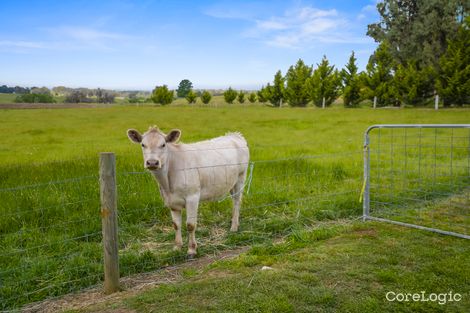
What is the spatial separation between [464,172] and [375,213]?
15.4 feet

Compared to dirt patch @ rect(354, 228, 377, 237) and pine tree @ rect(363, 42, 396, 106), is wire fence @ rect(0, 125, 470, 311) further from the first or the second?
pine tree @ rect(363, 42, 396, 106)

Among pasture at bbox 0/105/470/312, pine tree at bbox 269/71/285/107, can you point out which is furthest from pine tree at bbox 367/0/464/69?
pasture at bbox 0/105/470/312

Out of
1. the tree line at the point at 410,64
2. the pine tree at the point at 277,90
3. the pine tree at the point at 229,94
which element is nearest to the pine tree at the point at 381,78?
the tree line at the point at 410,64

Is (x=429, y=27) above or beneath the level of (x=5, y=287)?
above

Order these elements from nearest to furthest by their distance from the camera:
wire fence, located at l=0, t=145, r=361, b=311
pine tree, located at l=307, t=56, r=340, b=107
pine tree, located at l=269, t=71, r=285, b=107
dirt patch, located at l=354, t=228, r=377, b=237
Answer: wire fence, located at l=0, t=145, r=361, b=311
dirt patch, located at l=354, t=228, r=377, b=237
pine tree, located at l=307, t=56, r=340, b=107
pine tree, located at l=269, t=71, r=285, b=107

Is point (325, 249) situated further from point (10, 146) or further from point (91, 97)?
point (91, 97)

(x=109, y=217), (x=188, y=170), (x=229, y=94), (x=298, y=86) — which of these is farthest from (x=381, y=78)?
(x=109, y=217)

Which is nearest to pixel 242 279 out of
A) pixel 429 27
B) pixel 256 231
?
pixel 256 231

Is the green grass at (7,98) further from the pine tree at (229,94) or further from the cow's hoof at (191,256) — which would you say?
the cow's hoof at (191,256)

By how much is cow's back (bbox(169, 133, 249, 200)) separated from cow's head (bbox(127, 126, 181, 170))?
31 centimetres

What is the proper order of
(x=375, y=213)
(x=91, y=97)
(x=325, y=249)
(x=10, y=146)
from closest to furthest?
(x=325, y=249) < (x=375, y=213) < (x=10, y=146) < (x=91, y=97)

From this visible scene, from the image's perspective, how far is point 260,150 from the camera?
1220cm

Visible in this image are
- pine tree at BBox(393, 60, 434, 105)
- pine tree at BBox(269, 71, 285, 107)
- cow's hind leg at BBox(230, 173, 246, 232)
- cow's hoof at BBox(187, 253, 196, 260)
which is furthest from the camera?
pine tree at BBox(269, 71, 285, 107)

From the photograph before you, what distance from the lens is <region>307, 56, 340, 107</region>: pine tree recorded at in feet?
148
